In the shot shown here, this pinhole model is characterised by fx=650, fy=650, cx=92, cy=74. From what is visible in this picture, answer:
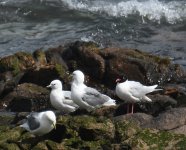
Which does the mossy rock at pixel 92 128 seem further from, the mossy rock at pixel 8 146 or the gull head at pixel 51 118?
the mossy rock at pixel 8 146

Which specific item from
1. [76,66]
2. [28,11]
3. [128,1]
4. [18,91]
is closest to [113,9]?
[128,1]

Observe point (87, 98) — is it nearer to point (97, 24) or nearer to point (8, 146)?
point (8, 146)

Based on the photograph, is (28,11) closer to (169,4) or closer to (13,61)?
(169,4)

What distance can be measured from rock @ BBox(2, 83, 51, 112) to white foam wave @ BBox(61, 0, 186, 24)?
1084cm

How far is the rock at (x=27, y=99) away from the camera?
14609 mm

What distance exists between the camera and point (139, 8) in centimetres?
2700

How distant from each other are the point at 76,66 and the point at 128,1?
12.0 meters

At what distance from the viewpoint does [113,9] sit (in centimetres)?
2683

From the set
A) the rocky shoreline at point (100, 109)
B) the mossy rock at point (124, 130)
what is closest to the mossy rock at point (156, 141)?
the rocky shoreline at point (100, 109)

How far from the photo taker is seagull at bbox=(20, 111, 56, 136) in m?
10.6

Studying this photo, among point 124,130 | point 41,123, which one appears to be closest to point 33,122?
point 41,123

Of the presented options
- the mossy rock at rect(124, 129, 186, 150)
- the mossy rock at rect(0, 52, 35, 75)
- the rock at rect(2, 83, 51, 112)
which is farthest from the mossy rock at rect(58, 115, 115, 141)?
the mossy rock at rect(0, 52, 35, 75)

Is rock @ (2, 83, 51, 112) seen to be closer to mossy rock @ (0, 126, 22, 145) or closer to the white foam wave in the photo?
mossy rock @ (0, 126, 22, 145)

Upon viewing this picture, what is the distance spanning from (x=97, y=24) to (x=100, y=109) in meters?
12.5
